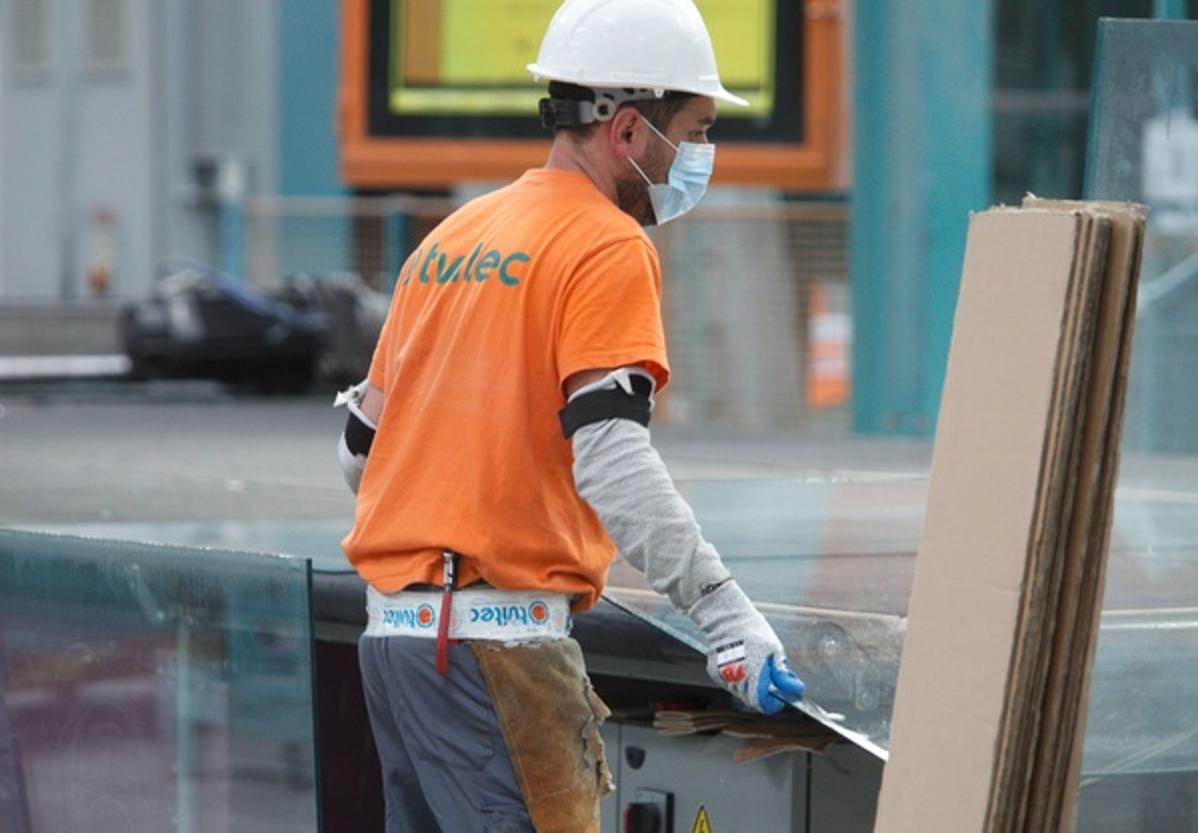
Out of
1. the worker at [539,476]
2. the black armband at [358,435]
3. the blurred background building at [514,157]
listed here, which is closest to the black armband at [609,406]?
the worker at [539,476]

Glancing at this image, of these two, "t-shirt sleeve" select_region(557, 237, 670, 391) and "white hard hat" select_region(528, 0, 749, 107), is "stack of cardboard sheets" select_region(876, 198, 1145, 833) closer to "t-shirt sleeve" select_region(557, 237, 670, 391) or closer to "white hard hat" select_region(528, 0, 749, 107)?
"t-shirt sleeve" select_region(557, 237, 670, 391)

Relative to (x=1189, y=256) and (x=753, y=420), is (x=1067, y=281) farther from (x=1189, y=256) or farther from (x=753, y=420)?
(x=753, y=420)

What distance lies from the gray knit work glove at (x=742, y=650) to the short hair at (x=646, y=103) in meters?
0.68

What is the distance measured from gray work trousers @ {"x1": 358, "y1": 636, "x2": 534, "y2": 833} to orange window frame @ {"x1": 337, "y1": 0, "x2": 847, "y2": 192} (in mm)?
9364

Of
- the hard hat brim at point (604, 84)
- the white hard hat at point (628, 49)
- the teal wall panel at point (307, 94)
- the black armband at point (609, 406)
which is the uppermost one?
the white hard hat at point (628, 49)

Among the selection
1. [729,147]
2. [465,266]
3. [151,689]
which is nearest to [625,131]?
[465,266]

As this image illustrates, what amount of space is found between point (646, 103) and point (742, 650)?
0.79 meters

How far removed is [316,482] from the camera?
7797 millimetres

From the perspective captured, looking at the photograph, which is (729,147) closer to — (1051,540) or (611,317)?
(611,317)

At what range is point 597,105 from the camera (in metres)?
3.58

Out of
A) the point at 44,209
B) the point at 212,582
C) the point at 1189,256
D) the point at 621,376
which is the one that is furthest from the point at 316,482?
the point at 44,209

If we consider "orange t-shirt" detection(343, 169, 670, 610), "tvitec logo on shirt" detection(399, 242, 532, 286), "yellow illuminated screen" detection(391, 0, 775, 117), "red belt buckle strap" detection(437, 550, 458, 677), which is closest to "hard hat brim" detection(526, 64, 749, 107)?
"orange t-shirt" detection(343, 169, 670, 610)

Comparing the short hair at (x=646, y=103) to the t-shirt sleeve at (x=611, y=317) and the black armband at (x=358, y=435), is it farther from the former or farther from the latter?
the black armband at (x=358, y=435)

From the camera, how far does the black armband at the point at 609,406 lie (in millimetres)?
3328
